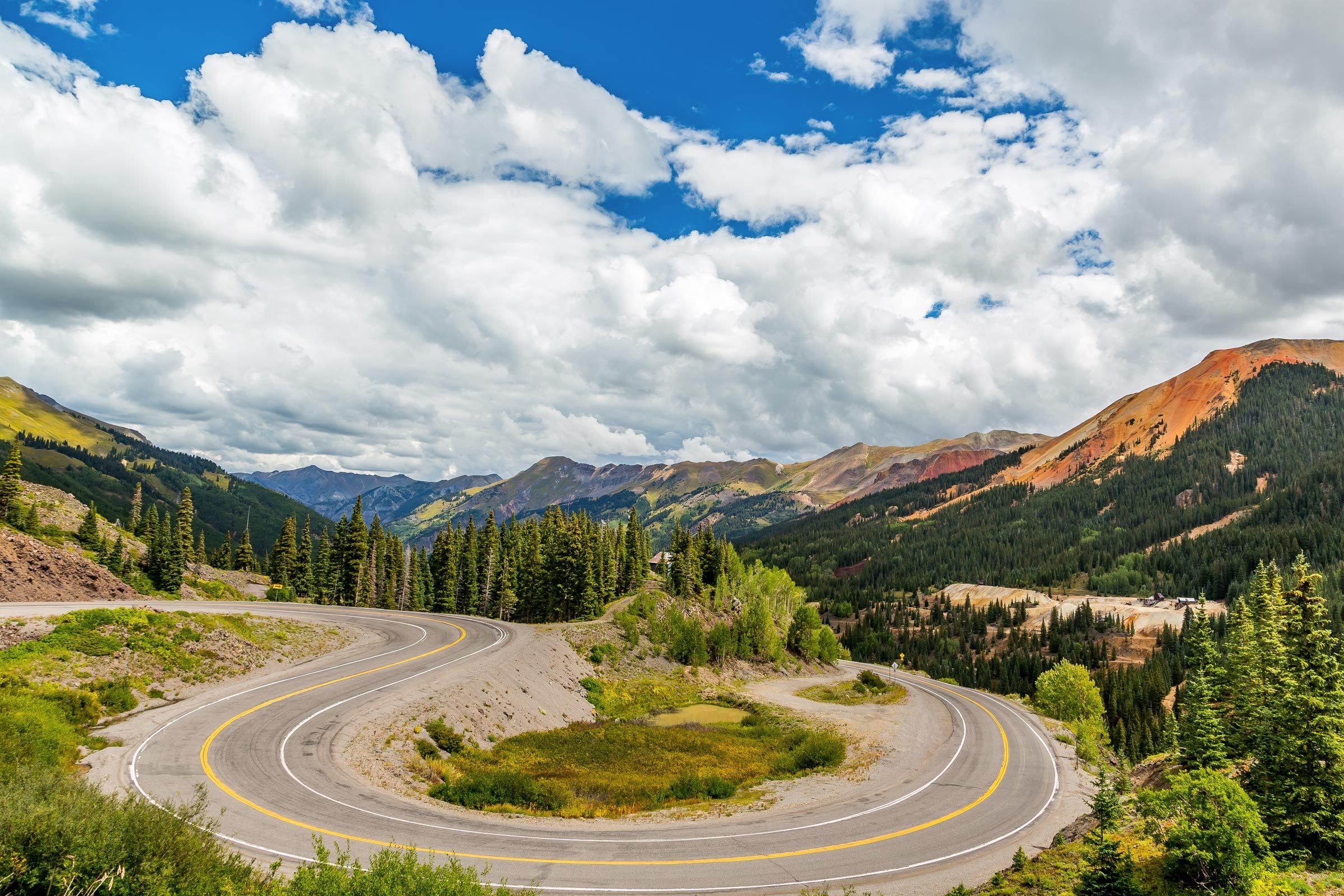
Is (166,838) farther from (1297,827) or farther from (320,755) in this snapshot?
(1297,827)

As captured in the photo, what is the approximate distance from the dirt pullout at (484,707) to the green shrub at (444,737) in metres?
0.70

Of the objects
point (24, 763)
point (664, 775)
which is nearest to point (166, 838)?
point (24, 763)

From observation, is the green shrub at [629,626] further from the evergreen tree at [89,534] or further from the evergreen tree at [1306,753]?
the evergreen tree at [89,534]

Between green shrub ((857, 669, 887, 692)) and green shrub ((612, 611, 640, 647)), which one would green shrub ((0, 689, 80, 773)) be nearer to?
green shrub ((612, 611, 640, 647))

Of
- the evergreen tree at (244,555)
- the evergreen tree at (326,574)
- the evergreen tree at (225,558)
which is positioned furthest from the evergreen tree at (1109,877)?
the evergreen tree at (225,558)

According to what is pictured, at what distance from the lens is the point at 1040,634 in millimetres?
195250

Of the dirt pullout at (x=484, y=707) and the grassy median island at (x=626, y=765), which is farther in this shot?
the dirt pullout at (x=484, y=707)

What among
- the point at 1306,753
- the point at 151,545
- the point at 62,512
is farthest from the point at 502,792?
the point at 62,512

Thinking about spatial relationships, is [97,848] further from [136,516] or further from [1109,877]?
[136,516]

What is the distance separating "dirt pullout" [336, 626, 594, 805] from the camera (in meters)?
35.0

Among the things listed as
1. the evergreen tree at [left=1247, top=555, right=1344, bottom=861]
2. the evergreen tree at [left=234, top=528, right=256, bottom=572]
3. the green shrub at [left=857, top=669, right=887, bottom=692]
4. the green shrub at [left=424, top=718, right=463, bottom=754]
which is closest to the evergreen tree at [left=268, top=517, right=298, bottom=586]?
the evergreen tree at [left=234, top=528, right=256, bottom=572]

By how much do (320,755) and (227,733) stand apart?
595cm

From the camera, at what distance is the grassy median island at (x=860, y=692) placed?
88.2 meters

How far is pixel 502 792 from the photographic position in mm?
33562
